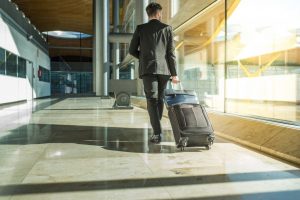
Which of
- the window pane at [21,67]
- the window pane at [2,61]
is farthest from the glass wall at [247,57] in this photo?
the window pane at [21,67]

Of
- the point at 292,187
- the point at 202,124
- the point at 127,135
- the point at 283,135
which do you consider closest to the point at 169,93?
the point at 202,124

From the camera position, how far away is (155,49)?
4477mm

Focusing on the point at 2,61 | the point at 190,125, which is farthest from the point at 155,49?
the point at 2,61

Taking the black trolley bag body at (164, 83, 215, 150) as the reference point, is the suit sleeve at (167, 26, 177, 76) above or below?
above

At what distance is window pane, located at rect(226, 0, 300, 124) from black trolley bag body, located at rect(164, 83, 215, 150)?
1388mm

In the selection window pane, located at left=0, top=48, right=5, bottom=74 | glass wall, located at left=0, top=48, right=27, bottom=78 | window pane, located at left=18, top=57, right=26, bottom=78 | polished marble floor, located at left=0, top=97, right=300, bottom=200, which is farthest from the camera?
window pane, located at left=18, top=57, right=26, bottom=78

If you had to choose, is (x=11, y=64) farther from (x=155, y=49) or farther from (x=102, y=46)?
(x=155, y=49)

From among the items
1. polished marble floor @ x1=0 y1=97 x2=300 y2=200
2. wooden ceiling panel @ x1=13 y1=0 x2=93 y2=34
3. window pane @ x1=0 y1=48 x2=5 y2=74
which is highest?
wooden ceiling panel @ x1=13 y1=0 x2=93 y2=34

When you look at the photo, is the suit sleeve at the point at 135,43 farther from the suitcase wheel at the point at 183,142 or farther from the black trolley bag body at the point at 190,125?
the suitcase wheel at the point at 183,142

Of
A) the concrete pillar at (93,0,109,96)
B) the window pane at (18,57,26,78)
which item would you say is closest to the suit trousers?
the window pane at (18,57,26,78)

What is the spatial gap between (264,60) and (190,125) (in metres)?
2.59

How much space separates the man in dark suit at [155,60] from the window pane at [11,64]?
1317 centimetres

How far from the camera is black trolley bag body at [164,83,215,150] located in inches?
155

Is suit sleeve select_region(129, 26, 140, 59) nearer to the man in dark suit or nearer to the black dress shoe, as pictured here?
the man in dark suit
